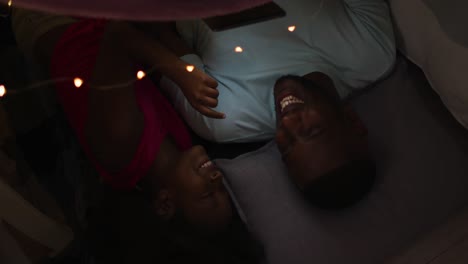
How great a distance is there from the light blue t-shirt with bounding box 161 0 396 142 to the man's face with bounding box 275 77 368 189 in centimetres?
3

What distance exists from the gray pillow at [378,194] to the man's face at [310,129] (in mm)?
71

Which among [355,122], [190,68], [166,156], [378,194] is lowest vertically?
[378,194]

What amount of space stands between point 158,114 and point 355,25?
438 mm

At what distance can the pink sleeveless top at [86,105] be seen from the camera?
2.18 feet

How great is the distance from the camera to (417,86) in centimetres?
90

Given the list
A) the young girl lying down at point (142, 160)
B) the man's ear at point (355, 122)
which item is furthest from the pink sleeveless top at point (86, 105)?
the man's ear at point (355, 122)

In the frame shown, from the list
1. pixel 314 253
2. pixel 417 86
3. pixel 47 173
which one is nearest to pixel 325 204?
pixel 314 253

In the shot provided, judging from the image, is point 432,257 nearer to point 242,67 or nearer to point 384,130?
point 384,130

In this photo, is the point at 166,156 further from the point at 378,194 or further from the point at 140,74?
the point at 378,194

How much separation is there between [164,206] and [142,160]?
0.27 ft

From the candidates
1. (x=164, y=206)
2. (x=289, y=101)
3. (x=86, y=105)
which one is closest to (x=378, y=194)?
(x=289, y=101)

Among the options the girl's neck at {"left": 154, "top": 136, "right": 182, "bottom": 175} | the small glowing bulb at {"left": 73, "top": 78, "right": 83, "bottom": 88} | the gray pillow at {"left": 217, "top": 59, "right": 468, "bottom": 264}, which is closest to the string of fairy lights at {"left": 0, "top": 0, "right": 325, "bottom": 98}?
the small glowing bulb at {"left": 73, "top": 78, "right": 83, "bottom": 88}

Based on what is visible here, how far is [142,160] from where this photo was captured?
0.73 m

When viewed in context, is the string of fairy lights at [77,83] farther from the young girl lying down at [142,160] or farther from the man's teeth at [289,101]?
the man's teeth at [289,101]
